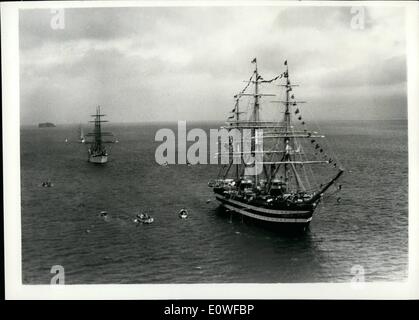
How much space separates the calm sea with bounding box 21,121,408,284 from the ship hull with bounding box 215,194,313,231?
0.47m

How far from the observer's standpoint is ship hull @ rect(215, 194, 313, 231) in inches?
830

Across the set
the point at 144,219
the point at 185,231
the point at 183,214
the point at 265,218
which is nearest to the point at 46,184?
the point at 144,219

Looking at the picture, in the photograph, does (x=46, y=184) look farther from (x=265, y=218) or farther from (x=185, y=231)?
(x=265, y=218)

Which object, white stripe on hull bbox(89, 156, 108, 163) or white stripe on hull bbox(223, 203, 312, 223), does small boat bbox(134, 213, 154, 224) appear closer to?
white stripe on hull bbox(223, 203, 312, 223)

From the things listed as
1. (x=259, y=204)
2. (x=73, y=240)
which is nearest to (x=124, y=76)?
(x=73, y=240)

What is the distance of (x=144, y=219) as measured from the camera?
21.0 metres

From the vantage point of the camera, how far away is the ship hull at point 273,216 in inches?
830

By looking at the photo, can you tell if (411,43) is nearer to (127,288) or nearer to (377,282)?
(377,282)

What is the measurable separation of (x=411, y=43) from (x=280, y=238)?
9.59 m

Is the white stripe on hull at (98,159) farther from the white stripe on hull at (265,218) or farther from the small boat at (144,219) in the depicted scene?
the white stripe on hull at (265,218)

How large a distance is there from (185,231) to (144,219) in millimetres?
1823

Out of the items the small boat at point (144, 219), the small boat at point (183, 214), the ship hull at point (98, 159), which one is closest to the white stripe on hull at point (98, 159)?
the ship hull at point (98, 159)

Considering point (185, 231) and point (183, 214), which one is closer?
point (185, 231)

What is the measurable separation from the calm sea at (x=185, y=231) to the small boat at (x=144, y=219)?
1.16ft
